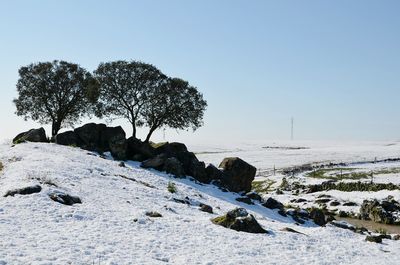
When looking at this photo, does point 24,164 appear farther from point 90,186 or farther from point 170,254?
point 170,254

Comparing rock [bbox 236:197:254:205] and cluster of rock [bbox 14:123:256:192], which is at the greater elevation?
cluster of rock [bbox 14:123:256:192]

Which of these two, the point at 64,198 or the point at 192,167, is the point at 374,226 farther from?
the point at 64,198

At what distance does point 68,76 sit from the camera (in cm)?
6512

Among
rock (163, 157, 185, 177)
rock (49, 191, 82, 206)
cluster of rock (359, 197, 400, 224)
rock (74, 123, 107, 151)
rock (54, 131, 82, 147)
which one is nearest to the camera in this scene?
rock (49, 191, 82, 206)

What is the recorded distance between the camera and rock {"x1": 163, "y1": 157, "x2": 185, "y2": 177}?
46.7 m

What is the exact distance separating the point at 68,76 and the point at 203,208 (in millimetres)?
42843

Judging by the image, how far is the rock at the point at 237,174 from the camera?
50425 millimetres

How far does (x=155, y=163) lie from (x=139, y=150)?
4.90 m


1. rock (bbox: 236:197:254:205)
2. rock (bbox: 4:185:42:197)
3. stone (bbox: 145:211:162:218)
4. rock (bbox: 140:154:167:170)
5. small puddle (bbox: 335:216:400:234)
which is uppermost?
rock (bbox: 140:154:167:170)

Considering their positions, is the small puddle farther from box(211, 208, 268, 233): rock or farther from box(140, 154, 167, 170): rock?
box(140, 154, 167, 170): rock

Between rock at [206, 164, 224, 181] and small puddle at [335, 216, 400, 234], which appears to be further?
rock at [206, 164, 224, 181]

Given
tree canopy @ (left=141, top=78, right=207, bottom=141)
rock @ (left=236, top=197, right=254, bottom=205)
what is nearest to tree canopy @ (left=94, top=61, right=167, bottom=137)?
tree canopy @ (left=141, top=78, right=207, bottom=141)

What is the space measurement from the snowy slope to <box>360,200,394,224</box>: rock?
68.1 ft

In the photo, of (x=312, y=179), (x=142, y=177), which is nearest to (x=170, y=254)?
(x=142, y=177)
